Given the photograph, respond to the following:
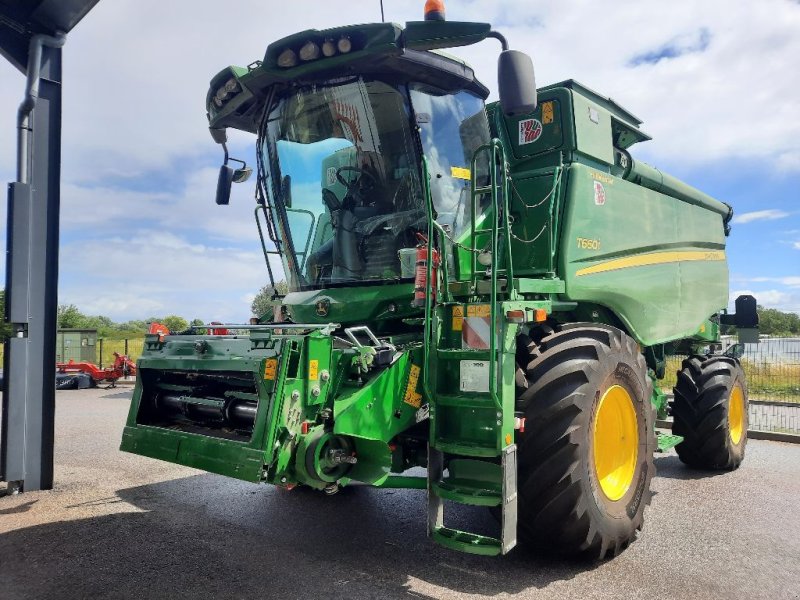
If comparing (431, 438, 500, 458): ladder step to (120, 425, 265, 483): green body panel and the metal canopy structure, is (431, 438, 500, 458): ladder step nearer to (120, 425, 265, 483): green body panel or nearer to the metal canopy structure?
(120, 425, 265, 483): green body panel

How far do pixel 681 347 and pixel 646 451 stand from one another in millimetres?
3312

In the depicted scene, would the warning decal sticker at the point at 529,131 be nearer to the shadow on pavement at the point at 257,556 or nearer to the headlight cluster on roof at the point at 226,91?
the headlight cluster on roof at the point at 226,91

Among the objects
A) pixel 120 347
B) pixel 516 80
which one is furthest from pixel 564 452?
pixel 120 347

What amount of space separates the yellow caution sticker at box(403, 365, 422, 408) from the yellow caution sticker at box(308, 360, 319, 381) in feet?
2.01

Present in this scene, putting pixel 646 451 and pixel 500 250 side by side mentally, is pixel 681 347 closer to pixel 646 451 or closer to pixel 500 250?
pixel 646 451

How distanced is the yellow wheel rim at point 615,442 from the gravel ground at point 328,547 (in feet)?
1.48

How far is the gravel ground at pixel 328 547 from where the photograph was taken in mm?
3553

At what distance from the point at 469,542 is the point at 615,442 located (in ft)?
4.89

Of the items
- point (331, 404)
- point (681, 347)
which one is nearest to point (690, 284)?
point (681, 347)

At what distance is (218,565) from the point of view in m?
3.87

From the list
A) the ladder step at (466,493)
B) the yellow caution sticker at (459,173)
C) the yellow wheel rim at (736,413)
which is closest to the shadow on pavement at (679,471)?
the yellow wheel rim at (736,413)

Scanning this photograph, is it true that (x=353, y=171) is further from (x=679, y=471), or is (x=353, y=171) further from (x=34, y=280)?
(x=679, y=471)

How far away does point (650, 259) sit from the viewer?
551 centimetres

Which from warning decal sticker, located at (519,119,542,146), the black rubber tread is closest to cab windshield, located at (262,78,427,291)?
warning decal sticker, located at (519,119,542,146)
